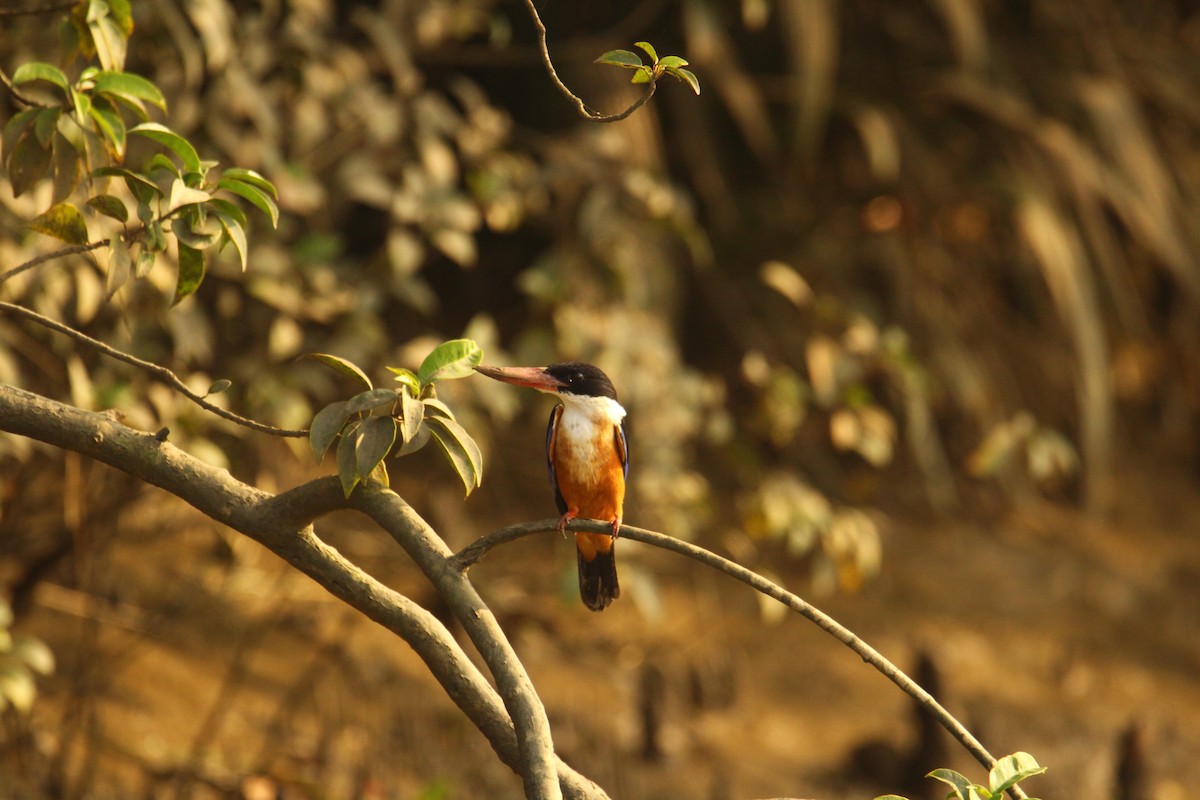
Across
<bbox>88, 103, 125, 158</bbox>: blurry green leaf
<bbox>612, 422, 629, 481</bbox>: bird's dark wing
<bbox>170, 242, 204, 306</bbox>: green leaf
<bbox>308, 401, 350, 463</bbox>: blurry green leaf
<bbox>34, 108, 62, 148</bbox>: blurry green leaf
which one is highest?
<bbox>612, 422, 629, 481</bbox>: bird's dark wing

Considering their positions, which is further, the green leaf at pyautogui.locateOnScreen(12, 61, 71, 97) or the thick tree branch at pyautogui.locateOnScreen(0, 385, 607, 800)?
the green leaf at pyautogui.locateOnScreen(12, 61, 71, 97)

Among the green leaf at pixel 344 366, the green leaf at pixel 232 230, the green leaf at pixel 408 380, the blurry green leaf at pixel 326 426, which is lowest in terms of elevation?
the blurry green leaf at pixel 326 426

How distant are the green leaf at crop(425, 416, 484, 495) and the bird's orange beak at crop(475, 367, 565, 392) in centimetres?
30

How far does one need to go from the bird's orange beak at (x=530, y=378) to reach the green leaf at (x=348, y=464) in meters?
0.40

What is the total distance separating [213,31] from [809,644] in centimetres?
313

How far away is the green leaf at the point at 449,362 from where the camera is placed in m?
1.44

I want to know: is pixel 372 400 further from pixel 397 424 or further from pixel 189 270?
pixel 189 270

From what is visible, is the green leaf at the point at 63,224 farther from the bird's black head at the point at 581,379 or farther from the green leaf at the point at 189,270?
the bird's black head at the point at 581,379

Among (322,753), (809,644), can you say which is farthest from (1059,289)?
(322,753)

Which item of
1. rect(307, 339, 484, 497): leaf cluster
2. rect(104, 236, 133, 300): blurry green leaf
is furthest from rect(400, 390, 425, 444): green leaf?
rect(104, 236, 133, 300): blurry green leaf

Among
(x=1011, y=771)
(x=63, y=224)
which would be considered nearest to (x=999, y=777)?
(x=1011, y=771)

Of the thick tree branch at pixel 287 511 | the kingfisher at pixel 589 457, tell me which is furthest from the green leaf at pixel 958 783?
the kingfisher at pixel 589 457

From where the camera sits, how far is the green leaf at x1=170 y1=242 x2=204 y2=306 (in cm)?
166

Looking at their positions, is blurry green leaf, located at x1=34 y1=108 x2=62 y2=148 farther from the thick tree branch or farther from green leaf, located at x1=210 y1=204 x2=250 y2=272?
the thick tree branch
